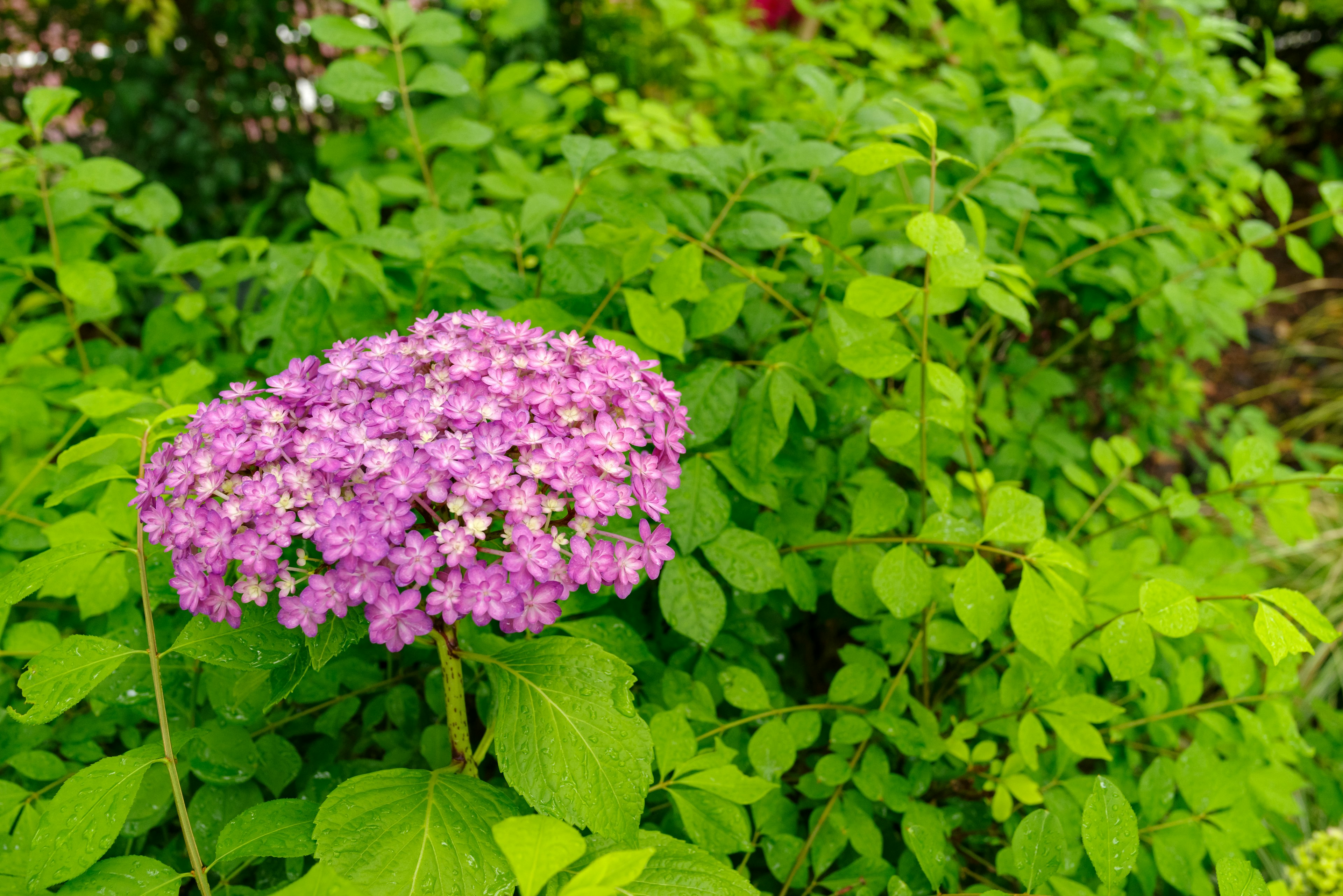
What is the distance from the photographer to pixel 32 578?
39.9 inches

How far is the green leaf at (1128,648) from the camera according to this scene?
1167mm

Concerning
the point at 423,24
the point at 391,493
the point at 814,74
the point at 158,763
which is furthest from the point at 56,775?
the point at 814,74

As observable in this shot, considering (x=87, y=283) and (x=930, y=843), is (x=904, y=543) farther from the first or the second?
(x=87, y=283)

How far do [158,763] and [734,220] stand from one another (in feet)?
4.16

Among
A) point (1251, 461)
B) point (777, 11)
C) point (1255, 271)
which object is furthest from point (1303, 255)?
point (777, 11)

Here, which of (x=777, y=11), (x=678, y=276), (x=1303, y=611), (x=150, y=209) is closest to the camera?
(x=1303, y=611)

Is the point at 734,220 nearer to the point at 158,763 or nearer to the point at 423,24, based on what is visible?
the point at 423,24

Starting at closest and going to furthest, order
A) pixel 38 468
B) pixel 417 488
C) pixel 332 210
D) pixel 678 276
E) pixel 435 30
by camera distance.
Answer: pixel 417 488, pixel 678 276, pixel 38 468, pixel 332 210, pixel 435 30

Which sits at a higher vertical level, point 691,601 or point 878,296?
point 878,296

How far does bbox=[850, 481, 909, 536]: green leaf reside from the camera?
1.35 metres

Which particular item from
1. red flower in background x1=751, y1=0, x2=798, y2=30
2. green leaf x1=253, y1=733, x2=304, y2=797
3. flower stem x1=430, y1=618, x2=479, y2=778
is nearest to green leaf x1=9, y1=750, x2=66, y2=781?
green leaf x1=253, y1=733, x2=304, y2=797

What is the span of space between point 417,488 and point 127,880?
1.90 feet

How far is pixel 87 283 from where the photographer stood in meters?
1.64

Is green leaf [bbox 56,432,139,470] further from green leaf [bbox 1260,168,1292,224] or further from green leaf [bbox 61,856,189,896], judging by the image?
green leaf [bbox 1260,168,1292,224]
